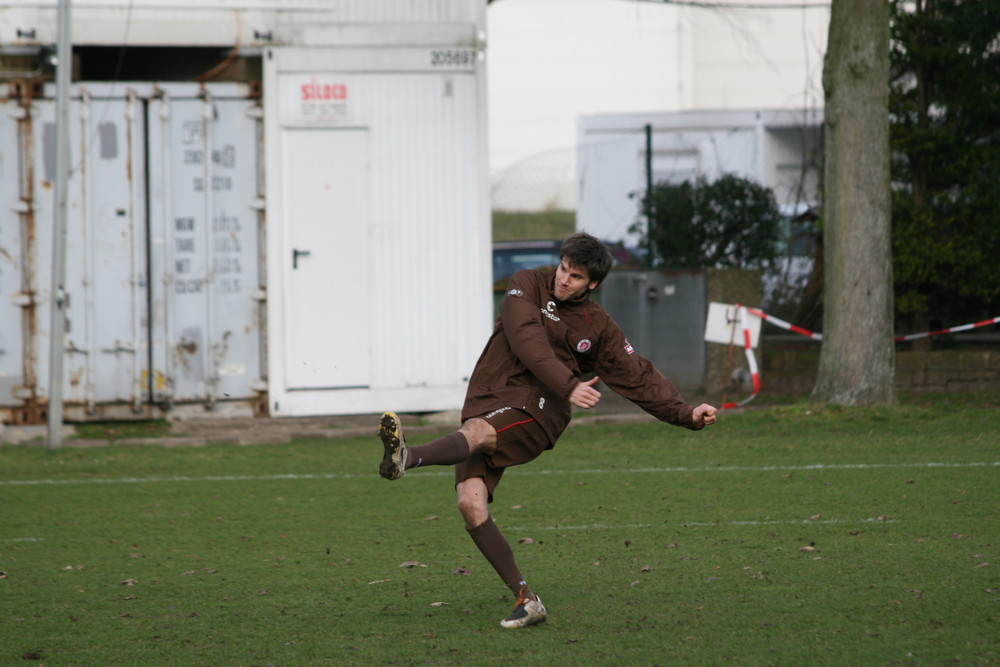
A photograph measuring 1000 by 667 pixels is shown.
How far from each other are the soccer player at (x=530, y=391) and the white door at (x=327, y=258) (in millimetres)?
7020

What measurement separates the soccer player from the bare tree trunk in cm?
677

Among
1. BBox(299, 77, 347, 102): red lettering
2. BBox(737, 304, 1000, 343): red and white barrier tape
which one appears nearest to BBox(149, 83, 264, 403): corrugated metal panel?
BBox(299, 77, 347, 102): red lettering

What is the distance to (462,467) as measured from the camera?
17.9ft

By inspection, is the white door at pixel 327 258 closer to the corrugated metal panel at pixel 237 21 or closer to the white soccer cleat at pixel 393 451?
the corrugated metal panel at pixel 237 21

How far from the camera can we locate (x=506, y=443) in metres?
5.41

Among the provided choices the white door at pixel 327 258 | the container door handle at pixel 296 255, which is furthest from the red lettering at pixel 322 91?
the container door handle at pixel 296 255

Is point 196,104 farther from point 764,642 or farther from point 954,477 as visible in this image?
point 764,642

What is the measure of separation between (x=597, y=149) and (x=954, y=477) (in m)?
13.2

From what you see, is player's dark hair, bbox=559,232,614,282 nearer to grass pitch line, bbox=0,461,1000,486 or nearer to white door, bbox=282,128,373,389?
grass pitch line, bbox=0,461,1000,486

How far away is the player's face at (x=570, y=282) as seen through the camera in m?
5.41

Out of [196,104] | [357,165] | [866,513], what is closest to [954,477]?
[866,513]

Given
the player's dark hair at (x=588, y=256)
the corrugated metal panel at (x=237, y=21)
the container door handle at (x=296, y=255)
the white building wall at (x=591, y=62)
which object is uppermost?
the white building wall at (x=591, y=62)

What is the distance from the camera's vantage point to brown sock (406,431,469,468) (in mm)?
5176

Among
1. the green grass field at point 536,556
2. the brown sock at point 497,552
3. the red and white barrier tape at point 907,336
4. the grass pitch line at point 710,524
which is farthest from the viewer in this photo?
the red and white barrier tape at point 907,336
